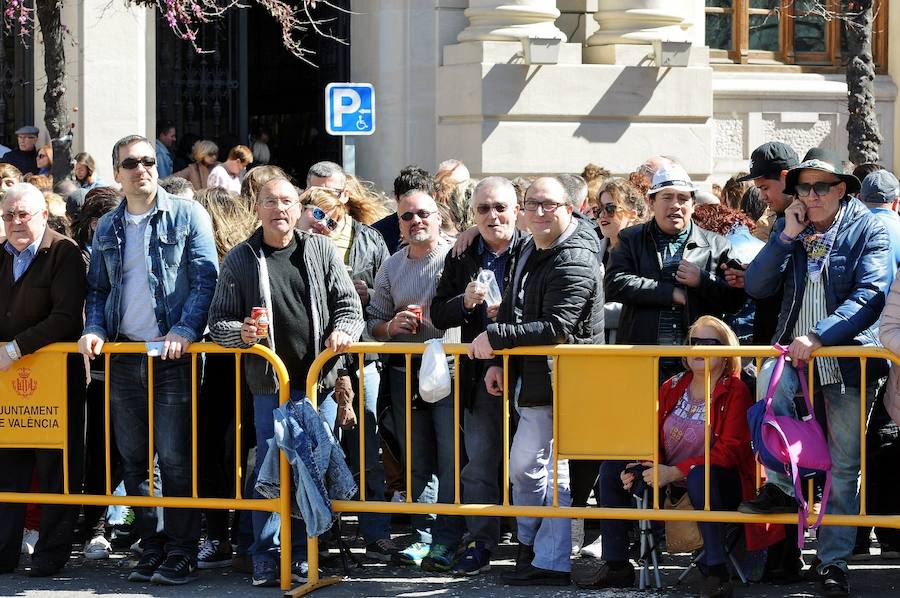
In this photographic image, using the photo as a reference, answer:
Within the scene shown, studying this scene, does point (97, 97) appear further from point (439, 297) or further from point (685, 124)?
point (439, 297)

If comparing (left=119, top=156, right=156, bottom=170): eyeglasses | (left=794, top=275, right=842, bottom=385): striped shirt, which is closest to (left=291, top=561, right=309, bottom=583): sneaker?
(left=119, top=156, right=156, bottom=170): eyeglasses

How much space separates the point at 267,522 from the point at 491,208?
1934 mm

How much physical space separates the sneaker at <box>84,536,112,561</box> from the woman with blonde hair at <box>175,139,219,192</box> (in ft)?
24.3

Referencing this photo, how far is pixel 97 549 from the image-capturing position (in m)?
8.46

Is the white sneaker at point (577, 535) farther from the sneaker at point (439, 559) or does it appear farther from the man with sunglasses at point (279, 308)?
the man with sunglasses at point (279, 308)

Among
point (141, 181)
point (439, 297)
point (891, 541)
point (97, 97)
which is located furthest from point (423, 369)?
point (97, 97)

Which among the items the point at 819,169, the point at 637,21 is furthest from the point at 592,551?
the point at 637,21

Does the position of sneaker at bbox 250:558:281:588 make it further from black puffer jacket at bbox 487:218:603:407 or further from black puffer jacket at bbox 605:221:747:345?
black puffer jacket at bbox 605:221:747:345

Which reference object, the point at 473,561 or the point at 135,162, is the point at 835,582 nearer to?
the point at 473,561

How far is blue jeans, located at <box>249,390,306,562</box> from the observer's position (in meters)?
7.75

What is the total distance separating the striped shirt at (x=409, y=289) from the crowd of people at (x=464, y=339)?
0.05 ft

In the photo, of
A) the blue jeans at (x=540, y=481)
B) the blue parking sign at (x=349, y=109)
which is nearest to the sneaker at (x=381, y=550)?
the blue jeans at (x=540, y=481)

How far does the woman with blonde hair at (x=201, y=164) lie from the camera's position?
15547mm

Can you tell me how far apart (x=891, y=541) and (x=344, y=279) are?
319 cm
